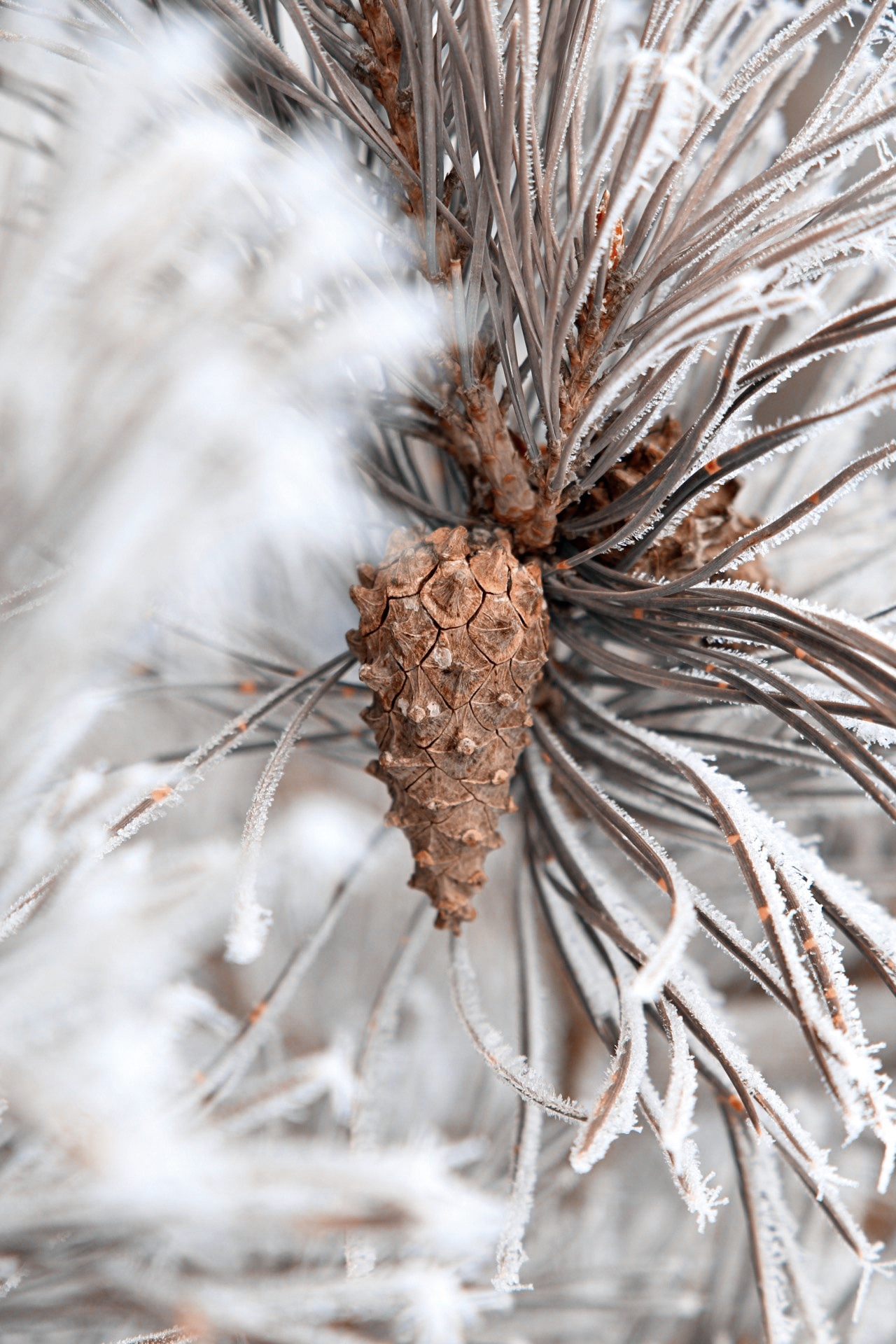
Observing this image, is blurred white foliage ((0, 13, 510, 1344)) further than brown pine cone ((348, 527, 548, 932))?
No

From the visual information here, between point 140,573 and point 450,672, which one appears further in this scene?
point 450,672

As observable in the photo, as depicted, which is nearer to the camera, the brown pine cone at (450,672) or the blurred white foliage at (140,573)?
the blurred white foliage at (140,573)

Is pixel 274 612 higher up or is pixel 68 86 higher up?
pixel 68 86

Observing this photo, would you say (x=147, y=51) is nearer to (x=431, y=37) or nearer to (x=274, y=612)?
(x=431, y=37)

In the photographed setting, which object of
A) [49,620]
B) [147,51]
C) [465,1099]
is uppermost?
[147,51]

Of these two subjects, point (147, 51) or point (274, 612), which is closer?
point (147, 51)

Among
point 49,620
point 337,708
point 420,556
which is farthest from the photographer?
point 337,708

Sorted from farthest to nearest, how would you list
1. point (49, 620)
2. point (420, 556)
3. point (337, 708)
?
point (337, 708)
point (420, 556)
point (49, 620)

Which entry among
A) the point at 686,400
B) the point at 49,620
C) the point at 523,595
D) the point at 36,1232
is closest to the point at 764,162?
the point at 686,400
